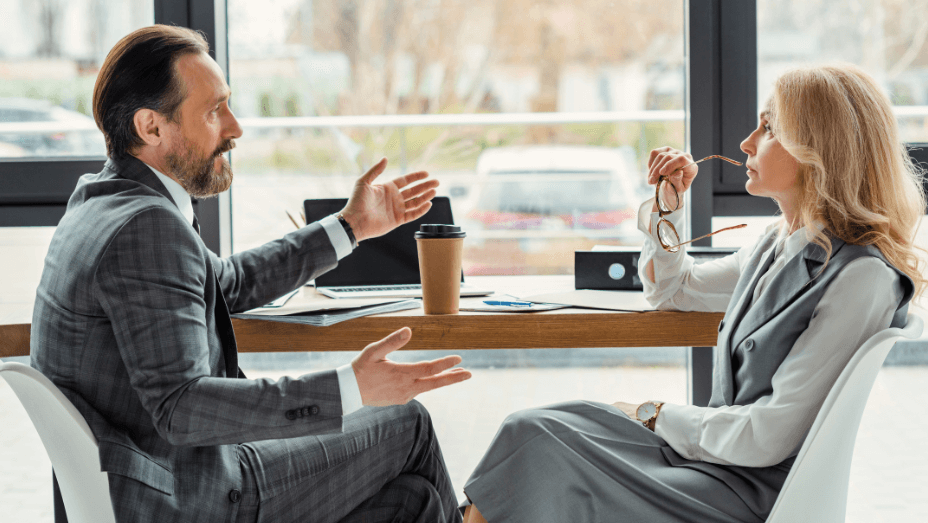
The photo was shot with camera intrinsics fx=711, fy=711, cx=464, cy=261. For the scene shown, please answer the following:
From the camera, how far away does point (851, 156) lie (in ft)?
3.81

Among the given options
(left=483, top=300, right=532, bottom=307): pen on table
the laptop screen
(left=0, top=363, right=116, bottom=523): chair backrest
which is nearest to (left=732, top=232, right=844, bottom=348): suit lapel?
(left=483, top=300, right=532, bottom=307): pen on table

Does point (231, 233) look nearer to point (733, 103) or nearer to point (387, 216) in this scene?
point (387, 216)

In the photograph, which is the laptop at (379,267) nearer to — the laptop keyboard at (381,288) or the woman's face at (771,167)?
the laptop keyboard at (381,288)

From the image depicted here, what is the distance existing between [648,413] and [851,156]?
1.80 feet

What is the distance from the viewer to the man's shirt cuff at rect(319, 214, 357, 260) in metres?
1.54

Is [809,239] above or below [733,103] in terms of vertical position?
below

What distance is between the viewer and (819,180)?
1.19m

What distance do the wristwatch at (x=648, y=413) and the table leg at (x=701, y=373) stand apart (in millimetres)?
1035

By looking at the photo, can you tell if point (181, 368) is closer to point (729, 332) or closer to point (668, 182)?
point (729, 332)

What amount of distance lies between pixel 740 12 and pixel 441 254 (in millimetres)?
1401

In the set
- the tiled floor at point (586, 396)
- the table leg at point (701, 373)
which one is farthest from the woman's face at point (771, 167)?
the tiled floor at point (586, 396)

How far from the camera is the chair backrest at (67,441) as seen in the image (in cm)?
96

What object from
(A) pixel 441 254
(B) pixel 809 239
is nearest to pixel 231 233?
(A) pixel 441 254

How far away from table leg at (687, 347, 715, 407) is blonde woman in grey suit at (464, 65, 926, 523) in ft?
3.30
